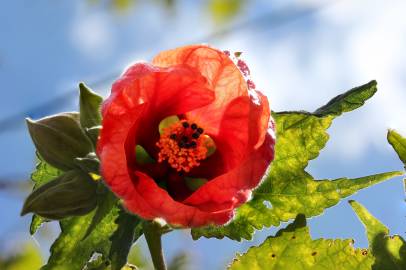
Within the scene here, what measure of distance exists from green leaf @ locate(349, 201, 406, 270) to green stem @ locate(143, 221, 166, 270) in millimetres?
333

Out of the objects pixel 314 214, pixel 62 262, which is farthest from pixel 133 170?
pixel 314 214

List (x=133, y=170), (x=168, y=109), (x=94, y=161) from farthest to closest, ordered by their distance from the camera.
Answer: (x=168, y=109)
(x=133, y=170)
(x=94, y=161)

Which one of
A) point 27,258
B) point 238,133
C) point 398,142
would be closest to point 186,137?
point 238,133

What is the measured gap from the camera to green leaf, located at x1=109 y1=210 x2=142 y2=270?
3.76 ft

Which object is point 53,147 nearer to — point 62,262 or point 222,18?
point 62,262

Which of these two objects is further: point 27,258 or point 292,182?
point 27,258

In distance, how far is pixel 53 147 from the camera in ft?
4.20

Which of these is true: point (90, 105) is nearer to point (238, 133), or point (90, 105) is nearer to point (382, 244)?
point (238, 133)

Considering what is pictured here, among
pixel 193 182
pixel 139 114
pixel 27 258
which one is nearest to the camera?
pixel 139 114

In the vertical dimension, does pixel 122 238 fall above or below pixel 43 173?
below

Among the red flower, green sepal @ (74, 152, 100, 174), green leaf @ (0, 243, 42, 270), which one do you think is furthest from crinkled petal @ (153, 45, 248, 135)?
green leaf @ (0, 243, 42, 270)

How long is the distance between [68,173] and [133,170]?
12 centimetres

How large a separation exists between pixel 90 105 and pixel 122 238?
0.23 metres

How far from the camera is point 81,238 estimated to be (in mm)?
1350
